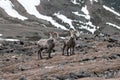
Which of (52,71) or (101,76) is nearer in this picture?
(101,76)

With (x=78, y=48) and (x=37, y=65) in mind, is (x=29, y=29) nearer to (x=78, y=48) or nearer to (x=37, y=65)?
(x=78, y=48)

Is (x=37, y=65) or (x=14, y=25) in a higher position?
(x=14, y=25)

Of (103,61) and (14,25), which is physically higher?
(14,25)

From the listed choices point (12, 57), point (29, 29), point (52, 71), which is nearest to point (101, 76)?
point (52, 71)

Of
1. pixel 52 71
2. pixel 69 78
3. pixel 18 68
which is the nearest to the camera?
pixel 69 78

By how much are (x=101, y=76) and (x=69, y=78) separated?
2245 mm

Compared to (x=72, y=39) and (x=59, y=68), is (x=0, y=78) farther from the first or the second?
(x=72, y=39)

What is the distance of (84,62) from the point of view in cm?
3522

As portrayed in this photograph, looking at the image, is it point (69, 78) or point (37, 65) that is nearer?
point (69, 78)

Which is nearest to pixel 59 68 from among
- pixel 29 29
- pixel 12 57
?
pixel 12 57

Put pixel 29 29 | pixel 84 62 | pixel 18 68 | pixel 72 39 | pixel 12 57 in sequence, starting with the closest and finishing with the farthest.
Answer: pixel 84 62 → pixel 18 68 → pixel 72 39 → pixel 12 57 → pixel 29 29

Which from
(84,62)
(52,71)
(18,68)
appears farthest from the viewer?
(18,68)

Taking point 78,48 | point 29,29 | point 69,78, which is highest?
point 29,29

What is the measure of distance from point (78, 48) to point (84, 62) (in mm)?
13625
